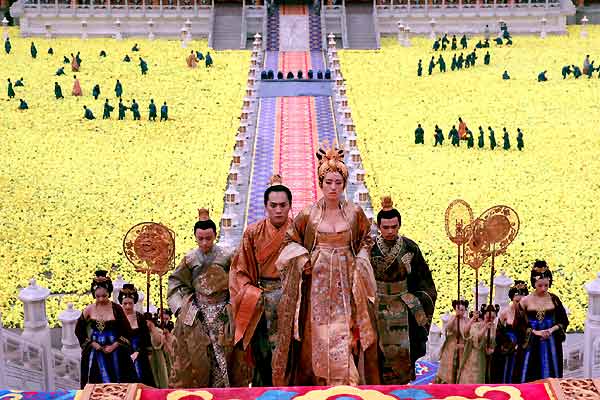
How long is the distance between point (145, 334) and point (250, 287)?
98 cm

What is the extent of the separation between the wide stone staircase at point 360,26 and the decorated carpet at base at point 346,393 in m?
30.9

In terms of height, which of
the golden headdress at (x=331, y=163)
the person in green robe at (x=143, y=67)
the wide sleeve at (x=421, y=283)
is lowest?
the wide sleeve at (x=421, y=283)

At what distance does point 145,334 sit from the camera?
29.7ft

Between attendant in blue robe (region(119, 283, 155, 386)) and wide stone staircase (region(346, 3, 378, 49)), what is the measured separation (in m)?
29.2

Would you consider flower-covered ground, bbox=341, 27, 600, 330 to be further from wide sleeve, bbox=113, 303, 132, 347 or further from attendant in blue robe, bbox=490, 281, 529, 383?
wide sleeve, bbox=113, 303, 132, 347

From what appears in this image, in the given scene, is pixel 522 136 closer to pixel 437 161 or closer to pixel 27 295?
pixel 437 161

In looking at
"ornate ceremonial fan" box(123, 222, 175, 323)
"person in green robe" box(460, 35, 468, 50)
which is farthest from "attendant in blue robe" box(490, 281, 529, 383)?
"person in green robe" box(460, 35, 468, 50)

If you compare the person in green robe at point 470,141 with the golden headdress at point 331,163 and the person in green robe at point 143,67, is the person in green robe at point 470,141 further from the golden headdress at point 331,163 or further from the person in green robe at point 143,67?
the golden headdress at point 331,163

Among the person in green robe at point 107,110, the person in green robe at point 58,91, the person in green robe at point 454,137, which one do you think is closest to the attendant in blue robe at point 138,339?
the person in green robe at point 454,137

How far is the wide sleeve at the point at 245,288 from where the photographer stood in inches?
349

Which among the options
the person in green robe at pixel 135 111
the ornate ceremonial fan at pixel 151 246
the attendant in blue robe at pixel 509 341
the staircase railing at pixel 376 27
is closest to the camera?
the ornate ceremonial fan at pixel 151 246

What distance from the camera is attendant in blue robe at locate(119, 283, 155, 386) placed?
903 centimetres

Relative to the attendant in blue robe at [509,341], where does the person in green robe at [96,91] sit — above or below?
above

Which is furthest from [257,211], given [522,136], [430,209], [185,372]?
[185,372]
